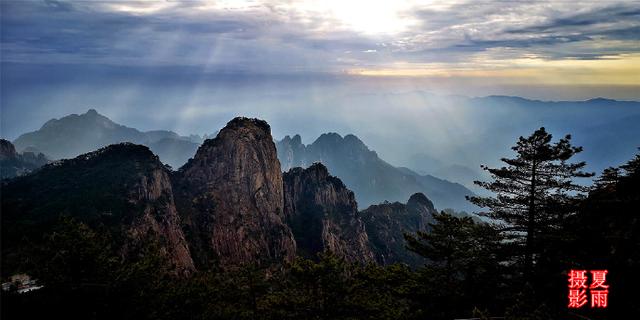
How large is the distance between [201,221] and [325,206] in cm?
5465

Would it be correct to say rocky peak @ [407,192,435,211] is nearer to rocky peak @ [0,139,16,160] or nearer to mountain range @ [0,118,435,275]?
mountain range @ [0,118,435,275]

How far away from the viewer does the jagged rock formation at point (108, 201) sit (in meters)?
55.9

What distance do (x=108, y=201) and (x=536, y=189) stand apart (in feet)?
215

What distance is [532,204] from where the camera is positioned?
86.5 ft

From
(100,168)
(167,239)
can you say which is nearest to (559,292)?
(167,239)

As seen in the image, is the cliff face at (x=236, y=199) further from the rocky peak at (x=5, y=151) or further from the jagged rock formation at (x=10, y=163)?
the rocky peak at (x=5, y=151)

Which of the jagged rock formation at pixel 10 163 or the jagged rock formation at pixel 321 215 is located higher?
the jagged rock formation at pixel 10 163

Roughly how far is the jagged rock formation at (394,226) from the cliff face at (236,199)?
48842mm

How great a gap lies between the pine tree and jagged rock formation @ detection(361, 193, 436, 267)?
106228 mm

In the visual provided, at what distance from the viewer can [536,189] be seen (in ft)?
87.0

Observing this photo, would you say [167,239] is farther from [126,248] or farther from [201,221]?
[201,221]

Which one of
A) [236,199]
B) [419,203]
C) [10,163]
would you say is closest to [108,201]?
[236,199]

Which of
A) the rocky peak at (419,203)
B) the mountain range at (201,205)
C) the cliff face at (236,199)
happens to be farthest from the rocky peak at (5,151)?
the rocky peak at (419,203)

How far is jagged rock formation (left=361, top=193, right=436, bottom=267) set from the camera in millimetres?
138500
